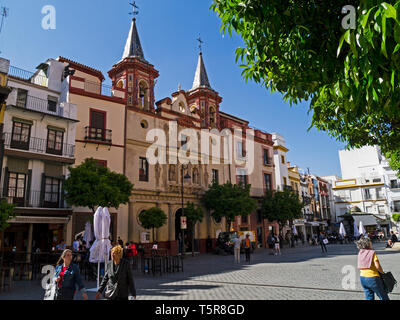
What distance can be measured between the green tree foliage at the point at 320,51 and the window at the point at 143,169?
21.0 m

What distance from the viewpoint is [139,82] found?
2831 cm

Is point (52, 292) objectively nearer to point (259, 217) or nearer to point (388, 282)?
point (388, 282)

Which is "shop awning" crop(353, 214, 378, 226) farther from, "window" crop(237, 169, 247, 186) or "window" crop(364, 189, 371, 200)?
"window" crop(364, 189, 371, 200)

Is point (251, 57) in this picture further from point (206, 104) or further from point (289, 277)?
point (206, 104)

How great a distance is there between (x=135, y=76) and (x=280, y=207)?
20.8 m

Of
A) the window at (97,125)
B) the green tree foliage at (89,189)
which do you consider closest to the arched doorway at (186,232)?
the window at (97,125)

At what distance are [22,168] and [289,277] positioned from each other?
17008 mm

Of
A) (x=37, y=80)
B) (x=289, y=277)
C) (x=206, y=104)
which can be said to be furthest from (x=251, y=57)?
(x=206, y=104)

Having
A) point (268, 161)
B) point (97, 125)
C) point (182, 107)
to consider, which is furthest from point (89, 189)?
point (268, 161)

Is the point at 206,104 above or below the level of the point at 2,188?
above

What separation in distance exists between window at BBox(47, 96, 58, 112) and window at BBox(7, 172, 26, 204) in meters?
5.91

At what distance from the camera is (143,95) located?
28.8 meters

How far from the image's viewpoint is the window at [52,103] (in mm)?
23222

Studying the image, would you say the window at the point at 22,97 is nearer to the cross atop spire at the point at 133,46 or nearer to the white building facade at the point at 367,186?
the cross atop spire at the point at 133,46
